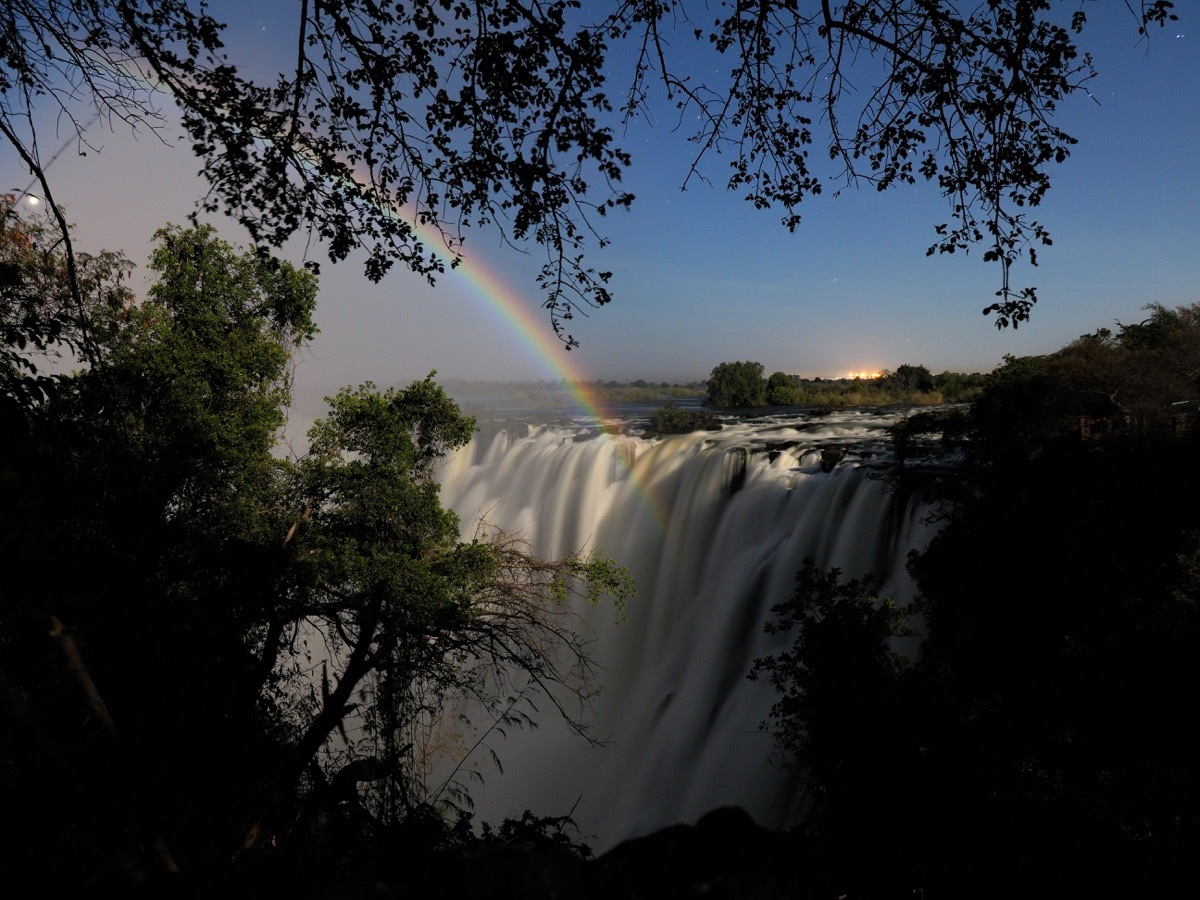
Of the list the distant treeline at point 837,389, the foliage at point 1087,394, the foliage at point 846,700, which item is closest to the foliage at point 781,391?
the distant treeline at point 837,389

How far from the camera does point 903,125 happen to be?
376 centimetres

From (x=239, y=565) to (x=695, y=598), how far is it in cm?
1235

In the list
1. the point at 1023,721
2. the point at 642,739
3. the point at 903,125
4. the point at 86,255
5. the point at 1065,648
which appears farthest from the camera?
the point at 642,739

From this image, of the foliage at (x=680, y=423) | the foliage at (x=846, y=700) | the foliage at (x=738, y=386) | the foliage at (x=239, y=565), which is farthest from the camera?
the foliage at (x=738, y=386)

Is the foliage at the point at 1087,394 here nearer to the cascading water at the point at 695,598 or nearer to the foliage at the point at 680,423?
the cascading water at the point at 695,598

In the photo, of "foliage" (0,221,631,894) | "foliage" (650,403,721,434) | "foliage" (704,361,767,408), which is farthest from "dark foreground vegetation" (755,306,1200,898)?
"foliage" (704,361,767,408)

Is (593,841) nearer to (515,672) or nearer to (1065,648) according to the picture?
(515,672)

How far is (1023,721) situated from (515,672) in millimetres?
13592

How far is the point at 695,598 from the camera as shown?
1691 centimetres

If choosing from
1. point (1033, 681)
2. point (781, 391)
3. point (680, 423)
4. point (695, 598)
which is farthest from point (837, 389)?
point (1033, 681)

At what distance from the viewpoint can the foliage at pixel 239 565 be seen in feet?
17.5

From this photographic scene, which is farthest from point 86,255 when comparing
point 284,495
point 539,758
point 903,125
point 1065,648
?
point 539,758

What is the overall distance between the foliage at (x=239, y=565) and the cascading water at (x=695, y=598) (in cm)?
467

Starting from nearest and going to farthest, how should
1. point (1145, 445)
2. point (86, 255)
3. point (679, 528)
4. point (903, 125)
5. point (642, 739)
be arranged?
point (903, 125)
point (86, 255)
point (1145, 445)
point (642, 739)
point (679, 528)
